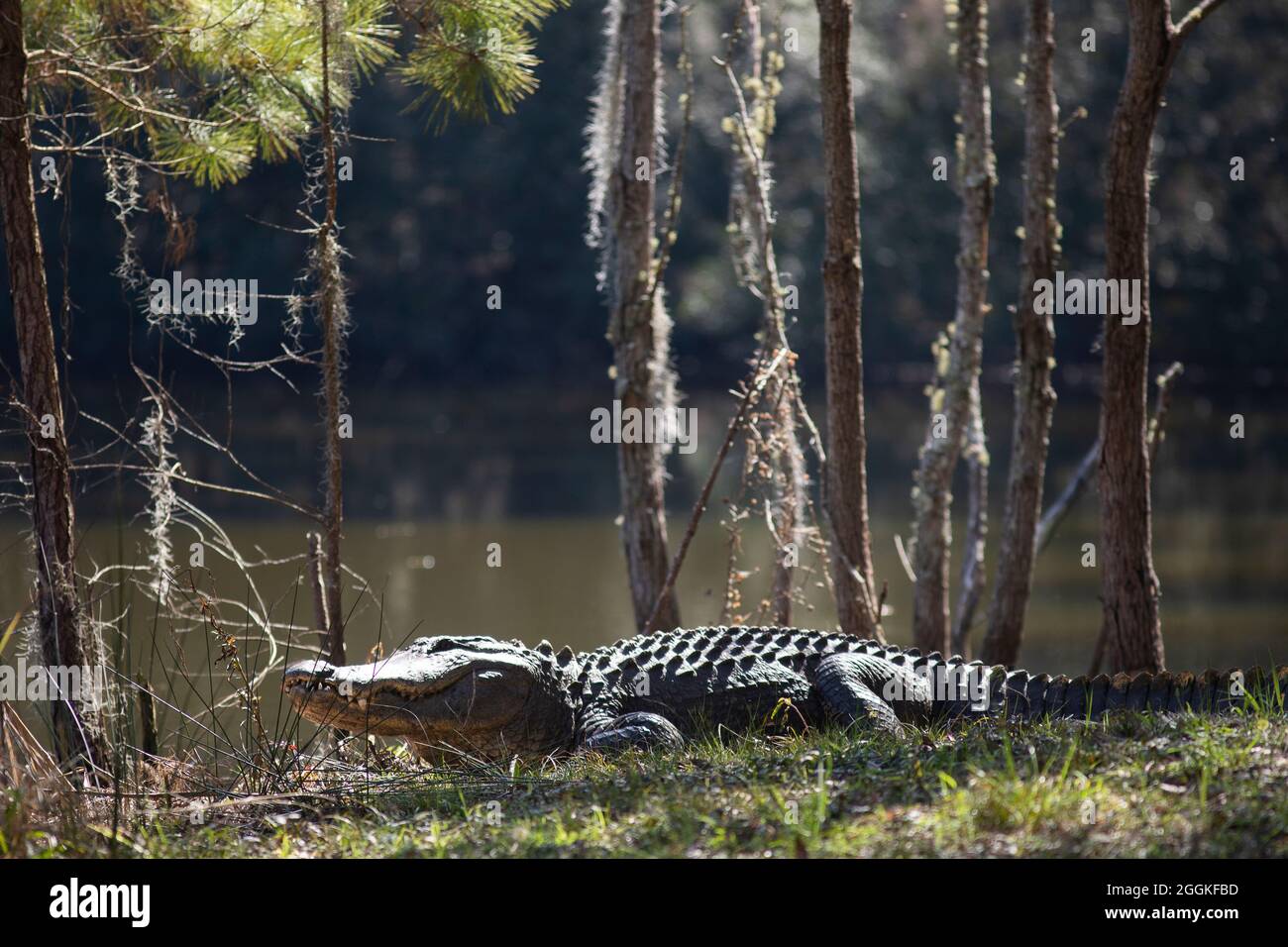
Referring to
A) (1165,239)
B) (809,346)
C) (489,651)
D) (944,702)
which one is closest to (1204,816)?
(944,702)

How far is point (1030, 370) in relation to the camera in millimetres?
7641

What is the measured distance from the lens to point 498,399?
102 ft

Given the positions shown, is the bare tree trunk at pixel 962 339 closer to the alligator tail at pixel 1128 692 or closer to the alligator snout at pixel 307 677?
the alligator tail at pixel 1128 692

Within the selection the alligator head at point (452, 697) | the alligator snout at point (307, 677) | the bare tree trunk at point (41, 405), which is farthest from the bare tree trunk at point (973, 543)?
the bare tree trunk at point (41, 405)

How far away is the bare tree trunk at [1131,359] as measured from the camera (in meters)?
5.72

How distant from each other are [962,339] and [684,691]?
4210 millimetres

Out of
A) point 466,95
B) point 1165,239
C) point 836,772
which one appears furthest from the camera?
point 1165,239

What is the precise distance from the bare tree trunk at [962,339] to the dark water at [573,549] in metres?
0.87

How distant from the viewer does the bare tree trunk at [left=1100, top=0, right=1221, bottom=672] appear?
5723 mm

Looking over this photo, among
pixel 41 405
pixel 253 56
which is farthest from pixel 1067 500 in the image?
pixel 41 405

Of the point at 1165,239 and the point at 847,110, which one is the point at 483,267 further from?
the point at 847,110

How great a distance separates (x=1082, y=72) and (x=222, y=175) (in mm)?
28495

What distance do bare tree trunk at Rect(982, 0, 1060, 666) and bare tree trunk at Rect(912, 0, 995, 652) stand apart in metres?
0.37

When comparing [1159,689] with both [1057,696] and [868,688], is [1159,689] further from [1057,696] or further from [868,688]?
[868,688]
